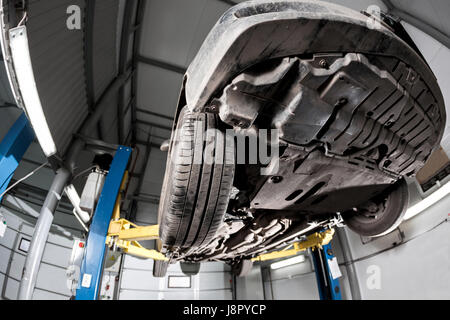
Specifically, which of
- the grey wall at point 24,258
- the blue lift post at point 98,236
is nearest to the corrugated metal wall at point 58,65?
the blue lift post at point 98,236

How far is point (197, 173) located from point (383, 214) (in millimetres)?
1328

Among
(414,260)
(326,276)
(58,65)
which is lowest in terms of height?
(326,276)

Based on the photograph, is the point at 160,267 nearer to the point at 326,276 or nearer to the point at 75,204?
the point at 75,204

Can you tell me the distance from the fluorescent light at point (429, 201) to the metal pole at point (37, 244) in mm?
3930

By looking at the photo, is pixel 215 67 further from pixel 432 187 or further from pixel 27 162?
pixel 27 162

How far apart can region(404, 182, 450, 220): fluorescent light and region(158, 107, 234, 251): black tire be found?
8.32 feet

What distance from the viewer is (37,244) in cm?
191

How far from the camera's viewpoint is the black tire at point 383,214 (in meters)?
1.34

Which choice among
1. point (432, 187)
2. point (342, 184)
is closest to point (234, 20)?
point (342, 184)

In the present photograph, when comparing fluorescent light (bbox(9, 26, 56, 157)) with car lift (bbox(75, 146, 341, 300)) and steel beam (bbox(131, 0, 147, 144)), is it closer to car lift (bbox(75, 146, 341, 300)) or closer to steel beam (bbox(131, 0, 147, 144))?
car lift (bbox(75, 146, 341, 300))

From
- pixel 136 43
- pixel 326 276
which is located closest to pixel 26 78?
pixel 136 43

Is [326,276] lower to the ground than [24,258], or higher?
lower

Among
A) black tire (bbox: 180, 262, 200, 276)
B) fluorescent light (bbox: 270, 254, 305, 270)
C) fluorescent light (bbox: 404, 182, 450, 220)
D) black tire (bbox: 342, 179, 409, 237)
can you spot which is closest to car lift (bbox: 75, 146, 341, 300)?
fluorescent light (bbox: 404, 182, 450, 220)

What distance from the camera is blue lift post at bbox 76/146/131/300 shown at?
6.25 ft
